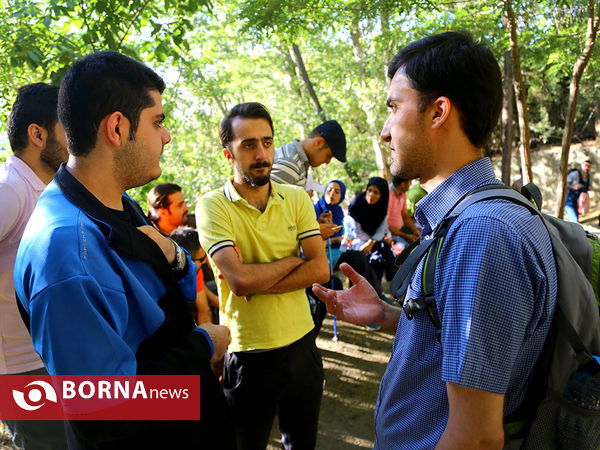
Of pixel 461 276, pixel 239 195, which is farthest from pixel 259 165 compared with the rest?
pixel 461 276

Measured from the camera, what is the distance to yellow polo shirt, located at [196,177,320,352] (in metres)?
2.18

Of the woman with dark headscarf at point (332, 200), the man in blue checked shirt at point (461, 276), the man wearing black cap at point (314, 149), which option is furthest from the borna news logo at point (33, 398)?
the woman with dark headscarf at point (332, 200)

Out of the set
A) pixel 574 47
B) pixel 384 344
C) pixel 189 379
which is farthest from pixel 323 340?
pixel 574 47

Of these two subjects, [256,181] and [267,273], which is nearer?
[267,273]

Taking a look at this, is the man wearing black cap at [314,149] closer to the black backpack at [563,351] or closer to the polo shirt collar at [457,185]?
the polo shirt collar at [457,185]

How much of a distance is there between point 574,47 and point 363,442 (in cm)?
607

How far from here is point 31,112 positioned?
2141 millimetres

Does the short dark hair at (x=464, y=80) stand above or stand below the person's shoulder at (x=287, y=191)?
above

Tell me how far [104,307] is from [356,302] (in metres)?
0.96

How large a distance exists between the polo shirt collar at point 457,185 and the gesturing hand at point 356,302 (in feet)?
1.65

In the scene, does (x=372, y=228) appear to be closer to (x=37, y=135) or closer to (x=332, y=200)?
(x=332, y=200)

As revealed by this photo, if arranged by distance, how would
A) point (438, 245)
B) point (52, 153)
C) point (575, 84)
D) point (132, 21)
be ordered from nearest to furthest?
1. point (438, 245)
2. point (52, 153)
3. point (132, 21)
4. point (575, 84)

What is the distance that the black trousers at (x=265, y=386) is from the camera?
2.18m

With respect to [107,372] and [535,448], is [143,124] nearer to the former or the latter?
[107,372]
